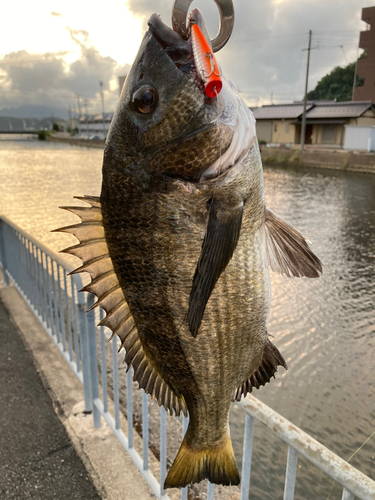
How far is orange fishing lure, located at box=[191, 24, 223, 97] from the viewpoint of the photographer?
0.92 metres

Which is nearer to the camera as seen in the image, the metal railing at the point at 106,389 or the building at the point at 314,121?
the metal railing at the point at 106,389

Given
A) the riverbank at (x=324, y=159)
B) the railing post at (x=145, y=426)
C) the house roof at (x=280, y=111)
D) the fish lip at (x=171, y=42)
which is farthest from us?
the house roof at (x=280, y=111)

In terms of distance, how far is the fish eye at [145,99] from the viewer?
1082mm

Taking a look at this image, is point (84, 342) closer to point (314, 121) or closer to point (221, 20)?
point (221, 20)

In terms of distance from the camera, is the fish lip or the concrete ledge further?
the concrete ledge

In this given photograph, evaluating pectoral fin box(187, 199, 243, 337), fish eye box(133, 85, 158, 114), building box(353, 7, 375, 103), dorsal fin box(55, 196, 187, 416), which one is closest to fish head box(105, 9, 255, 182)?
fish eye box(133, 85, 158, 114)

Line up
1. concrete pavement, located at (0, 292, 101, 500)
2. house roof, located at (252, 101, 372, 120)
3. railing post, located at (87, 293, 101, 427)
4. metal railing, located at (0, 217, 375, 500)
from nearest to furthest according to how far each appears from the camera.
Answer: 1. metal railing, located at (0, 217, 375, 500)
2. concrete pavement, located at (0, 292, 101, 500)
3. railing post, located at (87, 293, 101, 427)
4. house roof, located at (252, 101, 372, 120)

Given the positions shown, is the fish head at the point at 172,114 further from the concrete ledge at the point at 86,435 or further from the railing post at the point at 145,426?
the concrete ledge at the point at 86,435

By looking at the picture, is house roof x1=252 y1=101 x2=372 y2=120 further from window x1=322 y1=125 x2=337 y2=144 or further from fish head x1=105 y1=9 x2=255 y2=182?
fish head x1=105 y1=9 x2=255 y2=182

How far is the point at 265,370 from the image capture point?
1.25m

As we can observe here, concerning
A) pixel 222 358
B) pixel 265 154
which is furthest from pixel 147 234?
pixel 265 154

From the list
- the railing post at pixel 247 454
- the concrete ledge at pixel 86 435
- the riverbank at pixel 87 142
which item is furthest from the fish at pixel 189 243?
the riverbank at pixel 87 142

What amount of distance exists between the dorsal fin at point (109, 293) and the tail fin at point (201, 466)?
5.6 inches

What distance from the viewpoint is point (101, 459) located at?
3.07 meters
